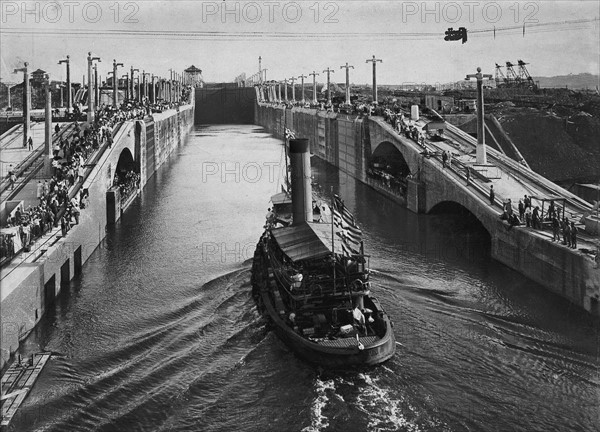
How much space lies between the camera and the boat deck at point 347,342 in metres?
21.4

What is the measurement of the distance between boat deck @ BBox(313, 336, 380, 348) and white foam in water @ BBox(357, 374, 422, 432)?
1.04 meters

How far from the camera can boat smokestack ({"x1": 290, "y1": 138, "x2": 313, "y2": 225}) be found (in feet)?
98.5

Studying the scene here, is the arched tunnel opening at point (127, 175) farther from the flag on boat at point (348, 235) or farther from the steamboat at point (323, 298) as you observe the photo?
the steamboat at point (323, 298)

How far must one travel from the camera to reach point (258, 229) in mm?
44312

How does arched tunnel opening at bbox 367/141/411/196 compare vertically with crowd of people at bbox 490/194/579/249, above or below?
above

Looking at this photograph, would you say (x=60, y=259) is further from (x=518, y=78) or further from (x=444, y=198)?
(x=518, y=78)

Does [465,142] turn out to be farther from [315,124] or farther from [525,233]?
[315,124]

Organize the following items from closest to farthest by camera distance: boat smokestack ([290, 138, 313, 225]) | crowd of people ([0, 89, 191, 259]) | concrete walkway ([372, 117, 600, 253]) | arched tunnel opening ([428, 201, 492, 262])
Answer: crowd of people ([0, 89, 191, 259]) → boat smokestack ([290, 138, 313, 225]) → concrete walkway ([372, 117, 600, 253]) → arched tunnel opening ([428, 201, 492, 262])

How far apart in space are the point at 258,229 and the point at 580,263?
73.3ft

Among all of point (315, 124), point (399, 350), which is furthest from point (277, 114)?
point (399, 350)

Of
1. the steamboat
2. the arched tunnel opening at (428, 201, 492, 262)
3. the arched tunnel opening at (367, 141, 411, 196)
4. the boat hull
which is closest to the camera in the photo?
the boat hull

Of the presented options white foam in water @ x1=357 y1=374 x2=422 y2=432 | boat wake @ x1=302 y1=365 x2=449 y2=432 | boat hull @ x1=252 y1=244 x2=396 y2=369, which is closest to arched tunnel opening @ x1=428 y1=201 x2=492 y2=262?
boat hull @ x1=252 y1=244 x2=396 y2=369

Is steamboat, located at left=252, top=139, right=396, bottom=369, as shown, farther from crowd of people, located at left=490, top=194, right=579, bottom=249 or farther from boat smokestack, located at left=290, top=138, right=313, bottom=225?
crowd of people, located at left=490, top=194, right=579, bottom=249

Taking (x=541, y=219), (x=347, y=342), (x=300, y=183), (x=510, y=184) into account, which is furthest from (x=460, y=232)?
(x=347, y=342)
